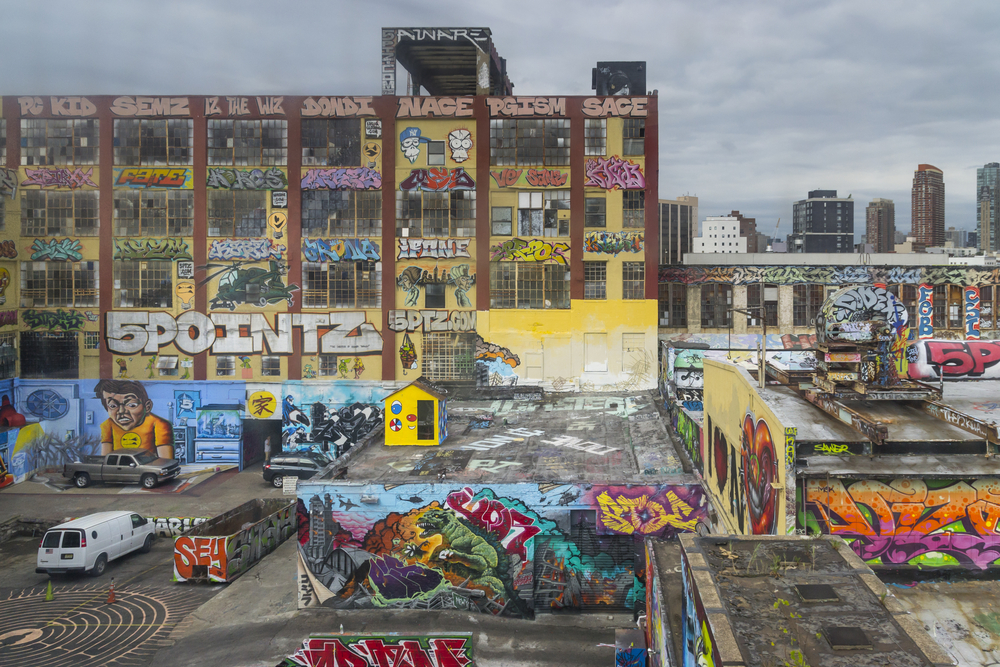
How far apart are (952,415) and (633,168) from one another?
2625 centimetres

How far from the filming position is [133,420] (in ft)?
135

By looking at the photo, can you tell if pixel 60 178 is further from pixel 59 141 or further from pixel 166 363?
pixel 166 363

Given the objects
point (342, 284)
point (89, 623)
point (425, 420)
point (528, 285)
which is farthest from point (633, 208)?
point (89, 623)

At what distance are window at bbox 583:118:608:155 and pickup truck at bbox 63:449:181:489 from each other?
29771 mm

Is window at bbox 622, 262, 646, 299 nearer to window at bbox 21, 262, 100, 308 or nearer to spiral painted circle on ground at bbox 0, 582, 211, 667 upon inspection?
spiral painted circle on ground at bbox 0, 582, 211, 667

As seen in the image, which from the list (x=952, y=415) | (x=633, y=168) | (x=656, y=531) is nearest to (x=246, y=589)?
(x=656, y=531)

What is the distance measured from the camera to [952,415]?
56.1 ft

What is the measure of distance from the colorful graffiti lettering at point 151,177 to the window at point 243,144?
6.43 ft

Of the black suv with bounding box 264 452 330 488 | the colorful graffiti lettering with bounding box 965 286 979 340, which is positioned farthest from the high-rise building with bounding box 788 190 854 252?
the black suv with bounding box 264 452 330 488

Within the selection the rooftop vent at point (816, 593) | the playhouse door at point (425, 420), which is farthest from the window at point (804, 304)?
the rooftop vent at point (816, 593)

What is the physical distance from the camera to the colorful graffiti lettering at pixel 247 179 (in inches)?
1599

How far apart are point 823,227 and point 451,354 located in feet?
322

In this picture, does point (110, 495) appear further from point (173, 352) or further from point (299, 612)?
point (299, 612)

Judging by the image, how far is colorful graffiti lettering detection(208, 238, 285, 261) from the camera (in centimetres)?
4078
